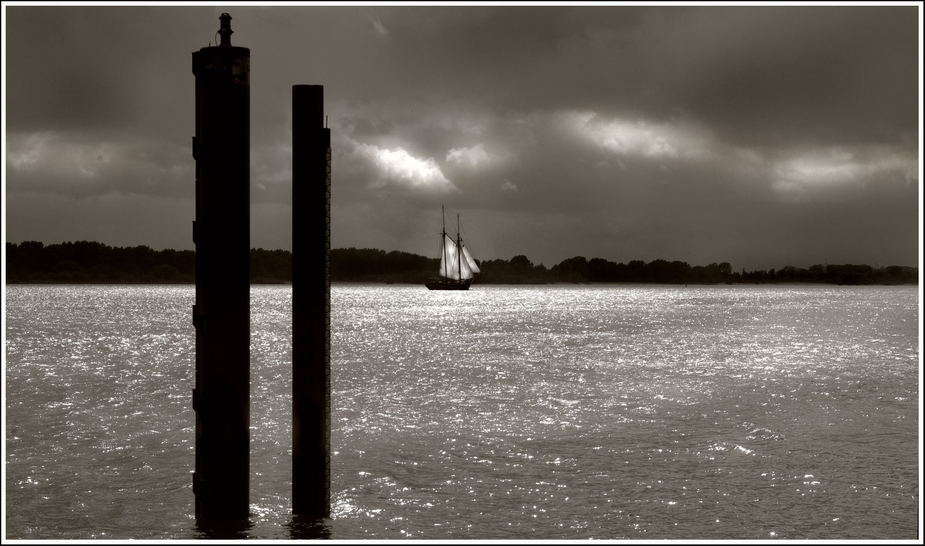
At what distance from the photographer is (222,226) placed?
8781 millimetres

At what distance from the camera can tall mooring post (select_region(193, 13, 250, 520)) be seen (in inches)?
342

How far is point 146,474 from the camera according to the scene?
15938 mm

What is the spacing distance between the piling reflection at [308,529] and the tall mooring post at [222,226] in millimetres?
2658

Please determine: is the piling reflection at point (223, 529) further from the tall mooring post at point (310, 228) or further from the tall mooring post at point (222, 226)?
the tall mooring post at point (310, 228)

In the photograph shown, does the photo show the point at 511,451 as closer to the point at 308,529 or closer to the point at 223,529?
the point at 308,529

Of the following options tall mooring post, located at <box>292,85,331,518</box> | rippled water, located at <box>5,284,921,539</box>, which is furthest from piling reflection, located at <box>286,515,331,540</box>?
tall mooring post, located at <box>292,85,331,518</box>

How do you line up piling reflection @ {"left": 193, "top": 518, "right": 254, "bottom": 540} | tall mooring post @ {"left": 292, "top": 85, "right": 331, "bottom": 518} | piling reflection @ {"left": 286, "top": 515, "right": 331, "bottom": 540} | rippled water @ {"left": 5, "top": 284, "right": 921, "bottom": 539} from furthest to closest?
rippled water @ {"left": 5, "top": 284, "right": 921, "bottom": 539} < piling reflection @ {"left": 286, "top": 515, "right": 331, "bottom": 540} < piling reflection @ {"left": 193, "top": 518, "right": 254, "bottom": 540} < tall mooring post @ {"left": 292, "top": 85, "right": 331, "bottom": 518}

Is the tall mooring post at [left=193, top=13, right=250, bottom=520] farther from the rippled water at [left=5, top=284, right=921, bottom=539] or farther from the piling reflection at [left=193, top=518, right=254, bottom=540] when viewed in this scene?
the rippled water at [left=5, top=284, right=921, bottom=539]

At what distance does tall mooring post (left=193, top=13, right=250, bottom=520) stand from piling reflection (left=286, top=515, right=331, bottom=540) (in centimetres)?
266

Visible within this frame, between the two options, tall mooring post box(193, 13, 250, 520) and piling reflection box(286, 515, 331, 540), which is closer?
tall mooring post box(193, 13, 250, 520)

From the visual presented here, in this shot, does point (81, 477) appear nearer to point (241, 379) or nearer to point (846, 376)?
point (241, 379)

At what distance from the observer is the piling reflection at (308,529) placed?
36.7 feet

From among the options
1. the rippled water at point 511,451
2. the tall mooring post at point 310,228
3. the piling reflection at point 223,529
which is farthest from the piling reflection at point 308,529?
the tall mooring post at point 310,228

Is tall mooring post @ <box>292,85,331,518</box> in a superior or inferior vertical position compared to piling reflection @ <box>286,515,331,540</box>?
superior
